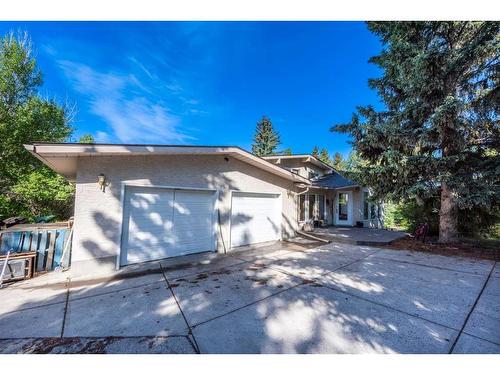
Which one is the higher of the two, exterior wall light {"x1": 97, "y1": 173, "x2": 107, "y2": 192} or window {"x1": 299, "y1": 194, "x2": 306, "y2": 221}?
exterior wall light {"x1": 97, "y1": 173, "x2": 107, "y2": 192}

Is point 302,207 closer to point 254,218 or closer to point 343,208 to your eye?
point 343,208

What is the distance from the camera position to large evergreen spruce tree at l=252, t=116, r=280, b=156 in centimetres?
3816

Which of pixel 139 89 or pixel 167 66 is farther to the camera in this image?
pixel 139 89

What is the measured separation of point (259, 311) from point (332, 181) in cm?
1219

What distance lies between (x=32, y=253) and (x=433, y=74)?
1283 centimetres

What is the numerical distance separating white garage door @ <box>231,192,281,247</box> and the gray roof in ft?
17.2

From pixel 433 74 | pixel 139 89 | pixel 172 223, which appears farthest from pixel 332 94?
pixel 172 223

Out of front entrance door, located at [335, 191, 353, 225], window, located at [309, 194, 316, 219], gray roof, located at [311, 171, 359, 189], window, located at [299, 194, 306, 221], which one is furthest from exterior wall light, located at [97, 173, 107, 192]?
front entrance door, located at [335, 191, 353, 225]

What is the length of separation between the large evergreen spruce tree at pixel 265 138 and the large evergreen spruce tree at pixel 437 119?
2979 cm

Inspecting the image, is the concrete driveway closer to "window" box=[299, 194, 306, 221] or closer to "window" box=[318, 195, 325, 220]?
"window" box=[299, 194, 306, 221]

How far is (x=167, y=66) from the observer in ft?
29.1

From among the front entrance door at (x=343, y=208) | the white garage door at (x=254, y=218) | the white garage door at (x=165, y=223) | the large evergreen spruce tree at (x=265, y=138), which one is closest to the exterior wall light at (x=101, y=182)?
the white garage door at (x=165, y=223)

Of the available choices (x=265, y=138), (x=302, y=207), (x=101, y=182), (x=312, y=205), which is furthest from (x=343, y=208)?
(x=265, y=138)
